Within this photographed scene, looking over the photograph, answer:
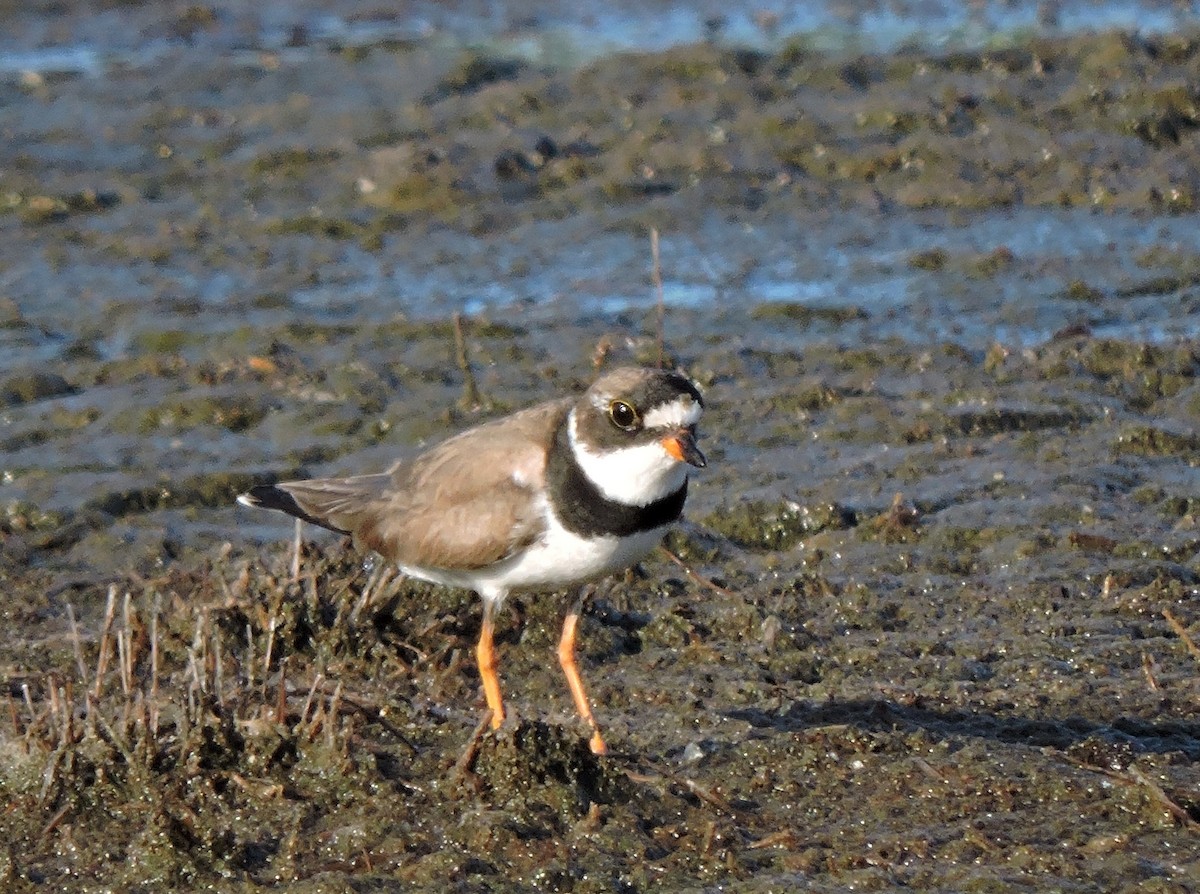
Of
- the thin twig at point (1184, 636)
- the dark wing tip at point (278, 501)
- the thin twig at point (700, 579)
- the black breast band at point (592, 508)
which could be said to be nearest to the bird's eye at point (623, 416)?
the black breast band at point (592, 508)

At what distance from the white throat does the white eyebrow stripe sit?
62mm

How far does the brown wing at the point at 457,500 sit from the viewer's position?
5.47 meters

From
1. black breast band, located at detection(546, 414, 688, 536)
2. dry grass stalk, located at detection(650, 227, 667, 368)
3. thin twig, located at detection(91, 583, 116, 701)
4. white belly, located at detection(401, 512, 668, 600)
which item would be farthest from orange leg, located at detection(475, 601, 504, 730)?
dry grass stalk, located at detection(650, 227, 667, 368)

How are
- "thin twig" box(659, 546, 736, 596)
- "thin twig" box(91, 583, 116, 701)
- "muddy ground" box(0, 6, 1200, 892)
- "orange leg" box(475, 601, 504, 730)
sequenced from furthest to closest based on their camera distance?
"thin twig" box(659, 546, 736, 596) < "orange leg" box(475, 601, 504, 730) < "thin twig" box(91, 583, 116, 701) < "muddy ground" box(0, 6, 1200, 892)

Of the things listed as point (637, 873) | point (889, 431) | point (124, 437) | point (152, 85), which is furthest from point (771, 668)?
point (152, 85)

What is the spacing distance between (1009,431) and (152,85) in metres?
7.46

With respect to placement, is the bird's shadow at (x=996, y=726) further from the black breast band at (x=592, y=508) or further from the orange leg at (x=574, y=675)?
the black breast band at (x=592, y=508)

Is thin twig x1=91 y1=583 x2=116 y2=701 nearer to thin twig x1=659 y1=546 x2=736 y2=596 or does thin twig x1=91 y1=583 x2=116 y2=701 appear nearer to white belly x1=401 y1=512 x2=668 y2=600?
white belly x1=401 y1=512 x2=668 y2=600

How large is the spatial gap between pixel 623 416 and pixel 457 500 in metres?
0.65

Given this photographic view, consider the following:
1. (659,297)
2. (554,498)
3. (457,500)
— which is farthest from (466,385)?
(554,498)

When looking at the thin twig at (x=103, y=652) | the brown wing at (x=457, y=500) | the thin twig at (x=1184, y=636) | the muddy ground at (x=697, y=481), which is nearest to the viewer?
the muddy ground at (x=697, y=481)

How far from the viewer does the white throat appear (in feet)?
17.2

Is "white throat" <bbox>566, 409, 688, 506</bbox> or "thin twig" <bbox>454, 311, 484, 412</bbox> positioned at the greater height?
"white throat" <bbox>566, 409, 688, 506</bbox>

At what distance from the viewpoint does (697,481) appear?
7.86 metres
